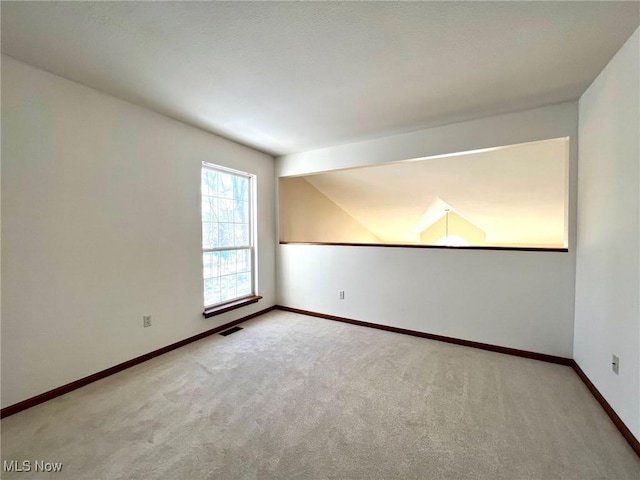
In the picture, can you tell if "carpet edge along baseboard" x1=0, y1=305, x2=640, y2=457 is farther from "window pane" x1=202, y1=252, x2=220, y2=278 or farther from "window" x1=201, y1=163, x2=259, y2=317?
"window pane" x1=202, y1=252, x2=220, y2=278

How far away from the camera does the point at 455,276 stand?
306 cm

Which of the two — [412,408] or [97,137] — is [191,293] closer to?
[97,137]

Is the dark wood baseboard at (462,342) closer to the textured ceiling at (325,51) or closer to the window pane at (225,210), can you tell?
the window pane at (225,210)

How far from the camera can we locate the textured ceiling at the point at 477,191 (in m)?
3.41

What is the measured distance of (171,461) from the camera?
1.48m

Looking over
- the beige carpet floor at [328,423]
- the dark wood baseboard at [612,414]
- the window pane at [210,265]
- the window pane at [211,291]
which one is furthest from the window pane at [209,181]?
the dark wood baseboard at [612,414]

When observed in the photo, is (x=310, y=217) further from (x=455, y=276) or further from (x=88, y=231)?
(x=88, y=231)

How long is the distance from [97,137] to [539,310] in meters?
4.43

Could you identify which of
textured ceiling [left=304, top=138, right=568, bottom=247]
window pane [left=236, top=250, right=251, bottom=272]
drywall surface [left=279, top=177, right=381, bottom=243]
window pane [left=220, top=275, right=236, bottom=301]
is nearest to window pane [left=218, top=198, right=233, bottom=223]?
window pane [left=236, top=250, right=251, bottom=272]

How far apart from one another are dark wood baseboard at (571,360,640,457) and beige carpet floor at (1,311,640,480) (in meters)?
0.04

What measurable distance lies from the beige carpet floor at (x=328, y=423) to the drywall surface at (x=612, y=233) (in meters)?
0.34

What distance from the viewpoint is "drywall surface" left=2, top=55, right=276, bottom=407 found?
6.20 feet

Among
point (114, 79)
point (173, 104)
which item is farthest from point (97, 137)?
point (173, 104)

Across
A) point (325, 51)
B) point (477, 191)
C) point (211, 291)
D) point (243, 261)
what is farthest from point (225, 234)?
point (477, 191)
